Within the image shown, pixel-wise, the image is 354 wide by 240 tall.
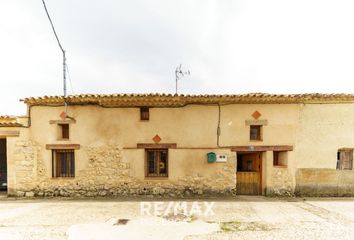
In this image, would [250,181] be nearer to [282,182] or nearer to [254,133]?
[282,182]

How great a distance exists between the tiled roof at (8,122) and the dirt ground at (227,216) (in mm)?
3089

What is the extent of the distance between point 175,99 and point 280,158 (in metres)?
5.44

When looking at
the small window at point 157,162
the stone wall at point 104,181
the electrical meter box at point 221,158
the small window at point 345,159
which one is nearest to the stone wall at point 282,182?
the stone wall at point 104,181

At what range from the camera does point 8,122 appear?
29.7 feet

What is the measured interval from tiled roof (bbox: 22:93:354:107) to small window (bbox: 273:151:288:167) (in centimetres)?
233

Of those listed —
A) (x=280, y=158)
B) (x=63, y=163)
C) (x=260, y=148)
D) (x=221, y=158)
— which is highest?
(x=260, y=148)

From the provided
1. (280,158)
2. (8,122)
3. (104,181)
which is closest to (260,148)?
(280,158)

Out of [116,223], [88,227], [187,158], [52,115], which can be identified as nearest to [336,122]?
[187,158]

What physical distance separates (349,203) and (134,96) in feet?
31.2

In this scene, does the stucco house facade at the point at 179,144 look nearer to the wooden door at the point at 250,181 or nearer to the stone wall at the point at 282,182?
the stone wall at the point at 282,182

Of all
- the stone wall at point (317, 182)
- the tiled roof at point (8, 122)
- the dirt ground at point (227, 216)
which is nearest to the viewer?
the dirt ground at point (227, 216)

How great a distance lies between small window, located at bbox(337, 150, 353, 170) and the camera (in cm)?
914

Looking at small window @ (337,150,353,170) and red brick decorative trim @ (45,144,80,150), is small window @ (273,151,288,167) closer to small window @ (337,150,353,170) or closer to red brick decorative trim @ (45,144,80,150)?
small window @ (337,150,353,170)

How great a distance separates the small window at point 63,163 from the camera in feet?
29.8
